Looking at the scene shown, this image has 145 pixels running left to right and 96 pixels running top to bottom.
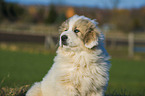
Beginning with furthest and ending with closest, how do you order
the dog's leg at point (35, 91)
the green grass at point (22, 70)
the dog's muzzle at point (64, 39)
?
the green grass at point (22, 70) < the dog's leg at point (35, 91) < the dog's muzzle at point (64, 39)

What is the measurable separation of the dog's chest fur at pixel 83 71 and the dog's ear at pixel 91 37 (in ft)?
0.75

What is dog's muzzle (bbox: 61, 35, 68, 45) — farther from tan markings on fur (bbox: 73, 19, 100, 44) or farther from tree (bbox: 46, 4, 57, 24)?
tree (bbox: 46, 4, 57, 24)

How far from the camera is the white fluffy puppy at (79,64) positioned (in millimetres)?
4844

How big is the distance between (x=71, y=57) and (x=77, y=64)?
0.23 meters

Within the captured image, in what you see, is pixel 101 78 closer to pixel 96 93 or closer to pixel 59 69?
pixel 96 93

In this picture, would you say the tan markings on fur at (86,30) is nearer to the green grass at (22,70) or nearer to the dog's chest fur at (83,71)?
the dog's chest fur at (83,71)

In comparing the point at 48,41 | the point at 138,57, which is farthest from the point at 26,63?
the point at 138,57

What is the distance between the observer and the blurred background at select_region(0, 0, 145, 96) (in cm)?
896

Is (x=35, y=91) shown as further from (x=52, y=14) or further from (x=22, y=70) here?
(x=52, y=14)

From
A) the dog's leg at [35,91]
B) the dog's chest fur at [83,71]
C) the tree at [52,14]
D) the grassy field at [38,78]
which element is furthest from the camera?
the tree at [52,14]

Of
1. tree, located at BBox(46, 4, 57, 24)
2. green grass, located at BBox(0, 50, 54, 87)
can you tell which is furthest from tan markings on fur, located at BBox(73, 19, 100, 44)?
tree, located at BBox(46, 4, 57, 24)

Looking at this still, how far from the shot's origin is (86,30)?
16.8 feet

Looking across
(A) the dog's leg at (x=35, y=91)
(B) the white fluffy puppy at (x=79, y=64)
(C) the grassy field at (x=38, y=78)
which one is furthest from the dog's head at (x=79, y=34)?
(C) the grassy field at (x=38, y=78)

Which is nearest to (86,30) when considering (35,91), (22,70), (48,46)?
(35,91)
